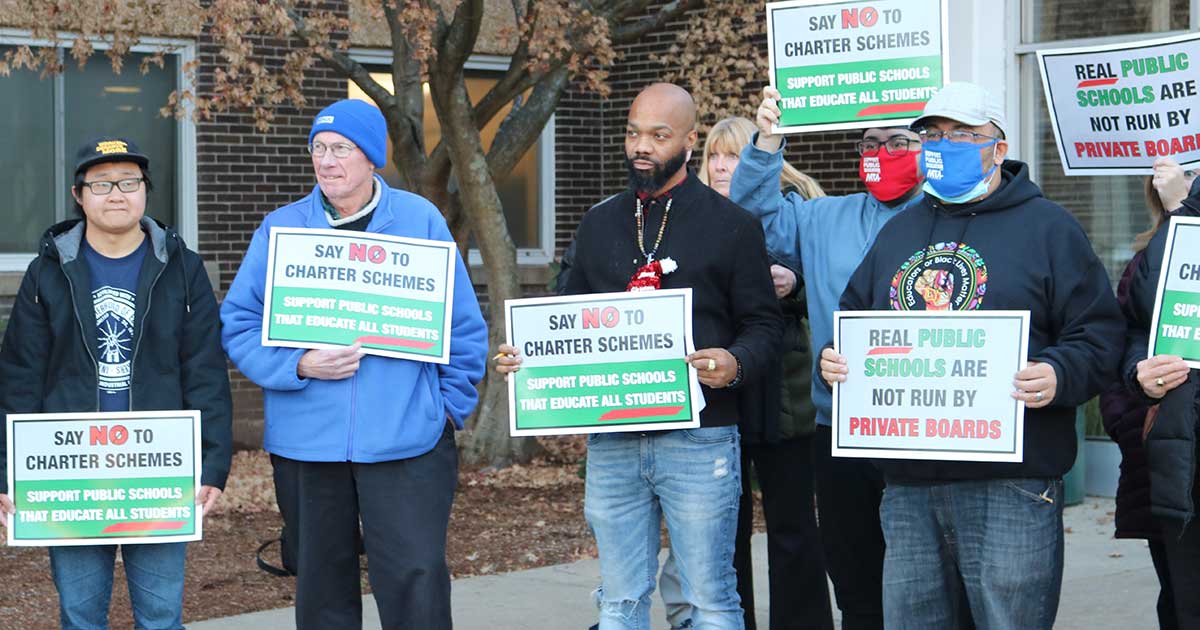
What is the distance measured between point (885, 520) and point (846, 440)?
0.83 ft

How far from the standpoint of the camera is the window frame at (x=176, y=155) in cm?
1157

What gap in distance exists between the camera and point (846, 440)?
4.50 meters

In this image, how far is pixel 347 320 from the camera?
15.6 feet

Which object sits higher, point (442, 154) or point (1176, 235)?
point (442, 154)

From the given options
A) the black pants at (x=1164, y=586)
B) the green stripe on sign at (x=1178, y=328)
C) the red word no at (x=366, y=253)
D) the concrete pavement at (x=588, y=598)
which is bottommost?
the concrete pavement at (x=588, y=598)

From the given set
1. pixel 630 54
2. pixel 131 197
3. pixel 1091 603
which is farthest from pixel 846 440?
pixel 630 54

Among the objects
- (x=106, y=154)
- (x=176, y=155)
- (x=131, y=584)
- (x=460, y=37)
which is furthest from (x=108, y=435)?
(x=176, y=155)

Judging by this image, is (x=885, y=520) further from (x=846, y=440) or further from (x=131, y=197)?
(x=131, y=197)

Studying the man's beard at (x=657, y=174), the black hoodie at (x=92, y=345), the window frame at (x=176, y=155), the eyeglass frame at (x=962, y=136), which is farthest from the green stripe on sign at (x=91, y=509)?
the window frame at (x=176, y=155)

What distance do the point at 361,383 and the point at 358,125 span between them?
76cm

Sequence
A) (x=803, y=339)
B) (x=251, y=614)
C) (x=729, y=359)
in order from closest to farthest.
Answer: (x=729, y=359)
(x=803, y=339)
(x=251, y=614)

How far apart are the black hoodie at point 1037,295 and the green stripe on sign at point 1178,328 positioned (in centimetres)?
13

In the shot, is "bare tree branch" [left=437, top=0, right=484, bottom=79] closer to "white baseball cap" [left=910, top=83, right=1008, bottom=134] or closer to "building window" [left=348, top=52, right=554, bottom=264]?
"building window" [left=348, top=52, right=554, bottom=264]

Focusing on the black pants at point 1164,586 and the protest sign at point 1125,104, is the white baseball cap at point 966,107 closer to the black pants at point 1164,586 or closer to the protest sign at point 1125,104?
the protest sign at point 1125,104
